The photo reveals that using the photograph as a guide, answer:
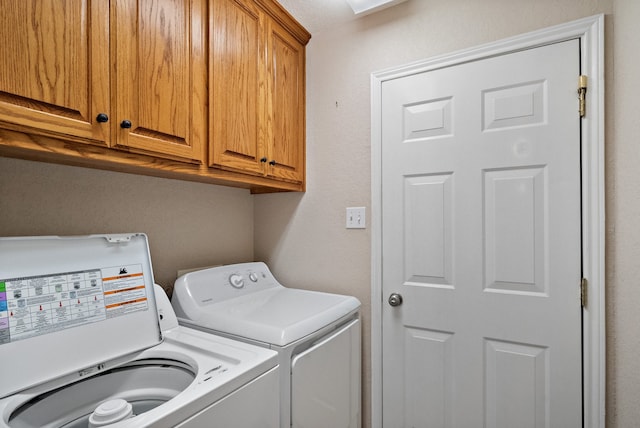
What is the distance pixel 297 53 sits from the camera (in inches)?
75.9

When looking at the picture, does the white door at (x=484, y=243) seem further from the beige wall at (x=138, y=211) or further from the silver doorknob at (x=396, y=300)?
the beige wall at (x=138, y=211)

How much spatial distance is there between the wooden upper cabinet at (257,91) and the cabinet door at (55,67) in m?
0.44

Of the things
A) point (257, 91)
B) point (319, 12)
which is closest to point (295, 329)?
point (257, 91)

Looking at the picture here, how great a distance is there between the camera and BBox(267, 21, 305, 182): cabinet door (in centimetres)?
171

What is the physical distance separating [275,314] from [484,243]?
994 mm

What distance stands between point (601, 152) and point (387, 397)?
147 centimetres

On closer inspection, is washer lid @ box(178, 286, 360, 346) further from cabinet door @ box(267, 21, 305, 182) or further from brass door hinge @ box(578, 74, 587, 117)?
brass door hinge @ box(578, 74, 587, 117)

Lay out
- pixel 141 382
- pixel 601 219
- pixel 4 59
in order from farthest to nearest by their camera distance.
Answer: pixel 601 219 < pixel 141 382 < pixel 4 59

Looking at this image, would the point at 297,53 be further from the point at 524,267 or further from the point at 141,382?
the point at 141,382

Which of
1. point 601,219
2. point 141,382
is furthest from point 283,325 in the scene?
point 601,219

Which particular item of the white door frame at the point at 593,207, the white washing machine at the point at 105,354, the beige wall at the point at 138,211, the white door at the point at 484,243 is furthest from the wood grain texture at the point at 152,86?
the white door frame at the point at 593,207

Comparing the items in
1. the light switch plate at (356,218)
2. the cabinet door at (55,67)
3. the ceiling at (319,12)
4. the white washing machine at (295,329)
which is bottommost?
the white washing machine at (295,329)

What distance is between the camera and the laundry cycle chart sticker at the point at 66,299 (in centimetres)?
93

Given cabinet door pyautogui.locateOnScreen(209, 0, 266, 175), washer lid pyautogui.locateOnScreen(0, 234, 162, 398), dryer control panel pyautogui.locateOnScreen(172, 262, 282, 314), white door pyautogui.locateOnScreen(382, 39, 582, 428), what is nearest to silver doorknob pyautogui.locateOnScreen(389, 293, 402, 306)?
white door pyautogui.locateOnScreen(382, 39, 582, 428)
